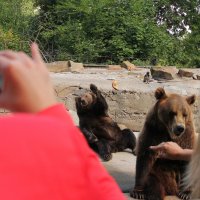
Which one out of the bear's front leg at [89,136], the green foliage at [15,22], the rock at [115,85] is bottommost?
the bear's front leg at [89,136]

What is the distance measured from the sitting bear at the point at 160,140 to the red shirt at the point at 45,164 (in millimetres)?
4348

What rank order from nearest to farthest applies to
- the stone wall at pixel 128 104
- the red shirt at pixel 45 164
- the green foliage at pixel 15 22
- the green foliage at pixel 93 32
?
the red shirt at pixel 45 164 < the stone wall at pixel 128 104 < the green foliage at pixel 15 22 < the green foliage at pixel 93 32

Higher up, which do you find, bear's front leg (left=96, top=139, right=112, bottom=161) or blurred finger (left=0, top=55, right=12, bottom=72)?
blurred finger (left=0, top=55, right=12, bottom=72)

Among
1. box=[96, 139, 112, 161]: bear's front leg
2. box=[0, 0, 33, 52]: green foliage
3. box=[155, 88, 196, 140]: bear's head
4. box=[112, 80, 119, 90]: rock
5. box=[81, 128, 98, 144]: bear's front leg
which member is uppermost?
box=[0, 0, 33, 52]: green foliage

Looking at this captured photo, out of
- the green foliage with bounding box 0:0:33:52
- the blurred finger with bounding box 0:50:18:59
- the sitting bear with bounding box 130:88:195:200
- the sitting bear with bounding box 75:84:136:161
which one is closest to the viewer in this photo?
the blurred finger with bounding box 0:50:18:59

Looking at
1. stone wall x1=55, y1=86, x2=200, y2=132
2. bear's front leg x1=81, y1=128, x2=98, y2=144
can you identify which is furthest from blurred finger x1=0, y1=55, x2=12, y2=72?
stone wall x1=55, y1=86, x2=200, y2=132

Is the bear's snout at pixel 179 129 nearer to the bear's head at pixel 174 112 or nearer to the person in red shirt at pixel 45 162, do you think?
the bear's head at pixel 174 112

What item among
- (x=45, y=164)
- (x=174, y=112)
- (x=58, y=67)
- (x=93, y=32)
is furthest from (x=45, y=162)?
(x=93, y=32)

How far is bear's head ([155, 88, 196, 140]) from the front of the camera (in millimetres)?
5168

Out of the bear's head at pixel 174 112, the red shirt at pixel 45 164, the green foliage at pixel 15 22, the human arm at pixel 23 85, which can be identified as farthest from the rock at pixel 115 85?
the red shirt at pixel 45 164

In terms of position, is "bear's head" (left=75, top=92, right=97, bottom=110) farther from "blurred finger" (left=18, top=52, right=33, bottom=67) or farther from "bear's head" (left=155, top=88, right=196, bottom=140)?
"blurred finger" (left=18, top=52, right=33, bottom=67)

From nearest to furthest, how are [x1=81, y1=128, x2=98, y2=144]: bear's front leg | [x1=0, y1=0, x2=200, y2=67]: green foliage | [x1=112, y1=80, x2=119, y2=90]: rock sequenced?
[x1=81, y1=128, x2=98, y2=144]: bear's front leg
[x1=112, y1=80, x2=119, y2=90]: rock
[x1=0, y1=0, x2=200, y2=67]: green foliage

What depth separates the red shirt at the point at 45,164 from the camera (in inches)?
26.6

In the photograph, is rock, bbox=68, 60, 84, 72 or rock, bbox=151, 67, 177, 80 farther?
rock, bbox=68, 60, 84, 72
